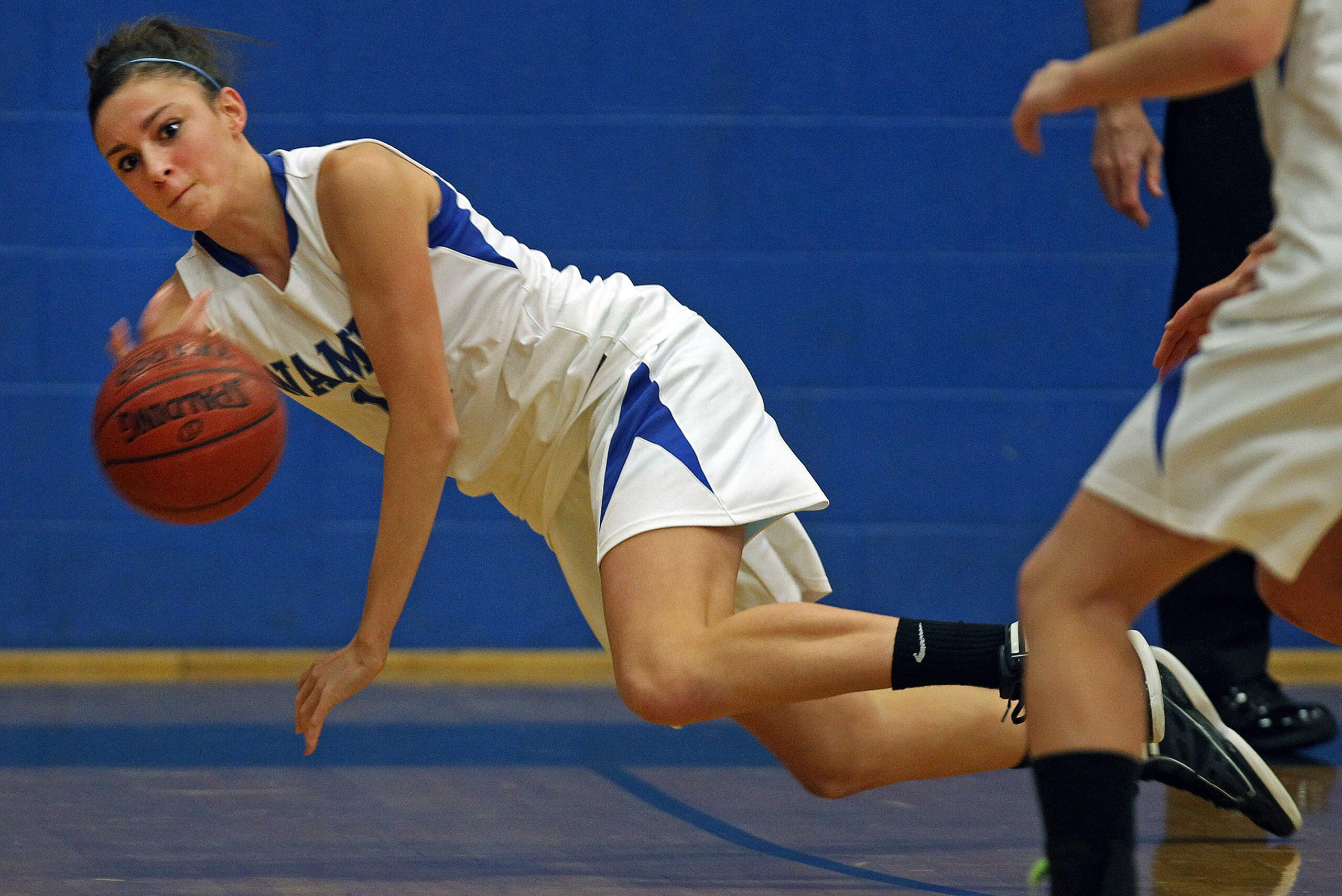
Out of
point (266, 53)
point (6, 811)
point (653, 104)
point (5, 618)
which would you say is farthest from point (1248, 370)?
point (5, 618)

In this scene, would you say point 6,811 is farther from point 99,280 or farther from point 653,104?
point 653,104

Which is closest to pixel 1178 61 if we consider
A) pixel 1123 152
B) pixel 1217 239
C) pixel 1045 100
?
pixel 1045 100

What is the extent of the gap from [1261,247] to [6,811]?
2.03 m

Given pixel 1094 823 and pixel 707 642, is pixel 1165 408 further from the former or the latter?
pixel 707 642

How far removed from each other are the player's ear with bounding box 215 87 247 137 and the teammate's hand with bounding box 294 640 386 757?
734 mm

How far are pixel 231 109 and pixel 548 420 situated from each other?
2.00 ft

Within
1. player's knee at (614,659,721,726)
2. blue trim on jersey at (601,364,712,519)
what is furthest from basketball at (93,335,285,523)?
player's knee at (614,659,721,726)

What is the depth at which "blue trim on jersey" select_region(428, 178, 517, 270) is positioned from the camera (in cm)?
212

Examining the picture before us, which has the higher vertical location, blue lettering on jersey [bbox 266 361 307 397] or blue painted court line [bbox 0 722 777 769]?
blue lettering on jersey [bbox 266 361 307 397]

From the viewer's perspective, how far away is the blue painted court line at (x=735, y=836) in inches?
81.6

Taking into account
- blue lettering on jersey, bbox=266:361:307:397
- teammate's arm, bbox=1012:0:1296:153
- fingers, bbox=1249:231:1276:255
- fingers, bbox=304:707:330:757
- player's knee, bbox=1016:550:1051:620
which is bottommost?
fingers, bbox=304:707:330:757

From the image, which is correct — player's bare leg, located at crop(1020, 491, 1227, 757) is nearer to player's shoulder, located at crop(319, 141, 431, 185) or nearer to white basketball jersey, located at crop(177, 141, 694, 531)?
white basketball jersey, located at crop(177, 141, 694, 531)

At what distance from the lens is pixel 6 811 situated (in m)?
2.48

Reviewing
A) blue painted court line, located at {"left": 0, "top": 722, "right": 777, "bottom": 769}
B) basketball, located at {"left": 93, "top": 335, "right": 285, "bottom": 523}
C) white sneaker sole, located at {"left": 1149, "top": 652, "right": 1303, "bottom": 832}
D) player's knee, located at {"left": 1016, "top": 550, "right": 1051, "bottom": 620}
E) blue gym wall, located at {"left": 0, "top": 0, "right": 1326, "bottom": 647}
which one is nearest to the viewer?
player's knee, located at {"left": 1016, "top": 550, "right": 1051, "bottom": 620}
